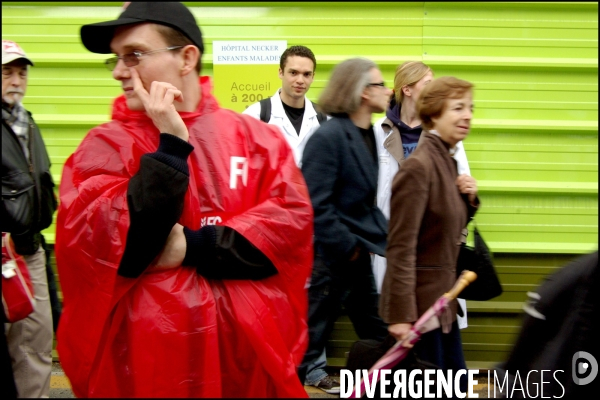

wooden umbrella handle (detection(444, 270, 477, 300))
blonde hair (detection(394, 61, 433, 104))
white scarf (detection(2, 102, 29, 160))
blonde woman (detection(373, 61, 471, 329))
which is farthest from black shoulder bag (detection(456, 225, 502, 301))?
white scarf (detection(2, 102, 29, 160))

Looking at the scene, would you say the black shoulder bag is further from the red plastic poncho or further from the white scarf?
the white scarf

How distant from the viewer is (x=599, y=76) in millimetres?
5328

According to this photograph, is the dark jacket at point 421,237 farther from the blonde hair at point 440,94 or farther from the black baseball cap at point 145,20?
the black baseball cap at point 145,20

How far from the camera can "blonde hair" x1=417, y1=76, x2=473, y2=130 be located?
3520mm

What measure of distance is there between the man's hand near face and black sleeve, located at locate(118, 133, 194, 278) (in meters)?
0.04

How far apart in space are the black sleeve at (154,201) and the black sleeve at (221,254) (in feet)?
0.33

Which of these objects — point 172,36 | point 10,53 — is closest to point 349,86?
point 172,36

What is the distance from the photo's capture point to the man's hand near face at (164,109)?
2232 mm

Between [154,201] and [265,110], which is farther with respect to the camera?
[265,110]

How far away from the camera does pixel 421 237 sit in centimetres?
335

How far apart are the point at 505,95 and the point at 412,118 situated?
86 centimetres

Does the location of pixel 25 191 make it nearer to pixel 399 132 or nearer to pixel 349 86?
pixel 349 86

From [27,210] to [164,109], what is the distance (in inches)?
83.8

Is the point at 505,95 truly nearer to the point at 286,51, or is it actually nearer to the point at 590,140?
the point at 590,140
